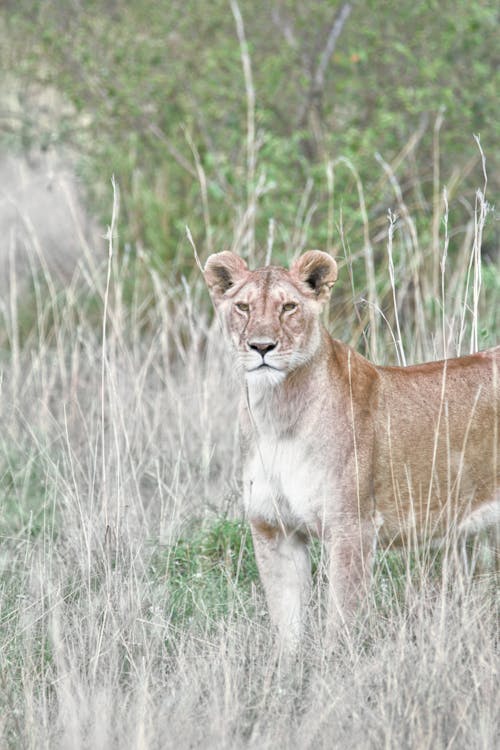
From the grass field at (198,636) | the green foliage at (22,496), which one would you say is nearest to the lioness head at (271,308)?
the grass field at (198,636)

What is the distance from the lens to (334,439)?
4203mm

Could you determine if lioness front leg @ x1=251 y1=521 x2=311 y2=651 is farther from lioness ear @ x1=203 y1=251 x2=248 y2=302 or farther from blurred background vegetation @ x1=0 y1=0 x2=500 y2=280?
blurred background vegetation @ x1=0 y1=0 x2=500 y2=280

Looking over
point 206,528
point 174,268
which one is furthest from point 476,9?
point 206,528

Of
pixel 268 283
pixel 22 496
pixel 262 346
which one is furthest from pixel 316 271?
pixel 22 496

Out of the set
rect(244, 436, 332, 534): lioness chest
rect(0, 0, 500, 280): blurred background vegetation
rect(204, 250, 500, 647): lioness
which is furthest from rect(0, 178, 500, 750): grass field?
rect(0, 0, 500, 280): blurred background vegetation

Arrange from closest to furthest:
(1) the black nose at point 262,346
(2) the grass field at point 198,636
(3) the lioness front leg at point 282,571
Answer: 1. (2) the grass field at point 198,636
2. (1) the black nose at point 262,346
3. (3) the lioness front leg at point 282,571

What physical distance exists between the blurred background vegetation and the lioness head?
11.9ft

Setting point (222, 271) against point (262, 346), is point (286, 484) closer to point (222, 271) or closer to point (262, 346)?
point (262, 346)

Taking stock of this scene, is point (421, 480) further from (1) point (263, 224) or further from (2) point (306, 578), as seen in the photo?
(1) point (263, 224)

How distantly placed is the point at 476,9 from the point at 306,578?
4694 millimetres

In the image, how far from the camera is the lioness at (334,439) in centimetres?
411

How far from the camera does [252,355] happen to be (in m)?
3.99

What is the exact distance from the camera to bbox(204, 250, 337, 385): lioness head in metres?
4.00

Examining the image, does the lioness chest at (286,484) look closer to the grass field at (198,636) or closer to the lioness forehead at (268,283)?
the grass field at (198,636)
